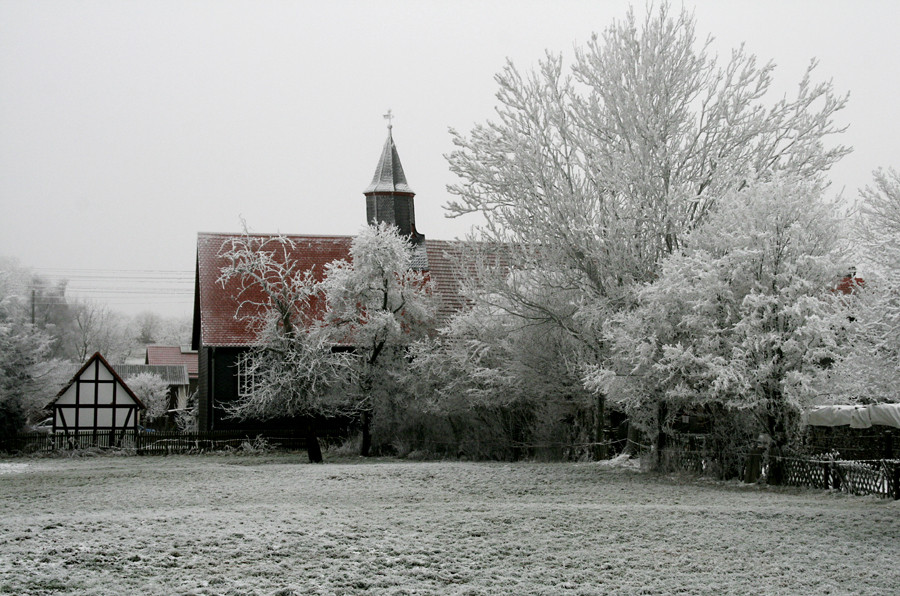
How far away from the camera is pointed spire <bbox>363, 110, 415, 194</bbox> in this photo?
45406 millimetres

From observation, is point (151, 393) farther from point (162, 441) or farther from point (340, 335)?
point (340, 335)

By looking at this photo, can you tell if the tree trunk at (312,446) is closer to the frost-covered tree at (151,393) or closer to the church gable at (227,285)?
the church gable at (227,285)

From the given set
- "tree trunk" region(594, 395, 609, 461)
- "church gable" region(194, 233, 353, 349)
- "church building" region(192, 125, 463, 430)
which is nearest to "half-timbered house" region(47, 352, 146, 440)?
"church building" region(192, 125, 463, 430)

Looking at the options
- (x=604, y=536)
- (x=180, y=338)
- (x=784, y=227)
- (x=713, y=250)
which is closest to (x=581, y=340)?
(x=713, y=250)

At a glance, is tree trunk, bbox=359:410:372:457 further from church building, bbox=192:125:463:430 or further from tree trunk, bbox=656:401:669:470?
tree trunk, bbox=656:401:669:470

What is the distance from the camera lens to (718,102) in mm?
24844

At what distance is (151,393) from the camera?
202 feet

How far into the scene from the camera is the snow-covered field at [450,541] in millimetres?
9820

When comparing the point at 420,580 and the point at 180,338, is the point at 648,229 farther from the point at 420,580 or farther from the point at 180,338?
the point at 180,338

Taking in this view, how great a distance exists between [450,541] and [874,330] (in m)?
8.93

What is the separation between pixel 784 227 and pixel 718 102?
700 cm

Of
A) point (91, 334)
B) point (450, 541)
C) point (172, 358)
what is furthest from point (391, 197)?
point (91, 334)

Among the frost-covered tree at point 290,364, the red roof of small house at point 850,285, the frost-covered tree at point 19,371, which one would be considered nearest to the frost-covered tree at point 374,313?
the frost-covered tree at point 290,364

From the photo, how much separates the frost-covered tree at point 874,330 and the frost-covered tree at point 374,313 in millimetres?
14229
